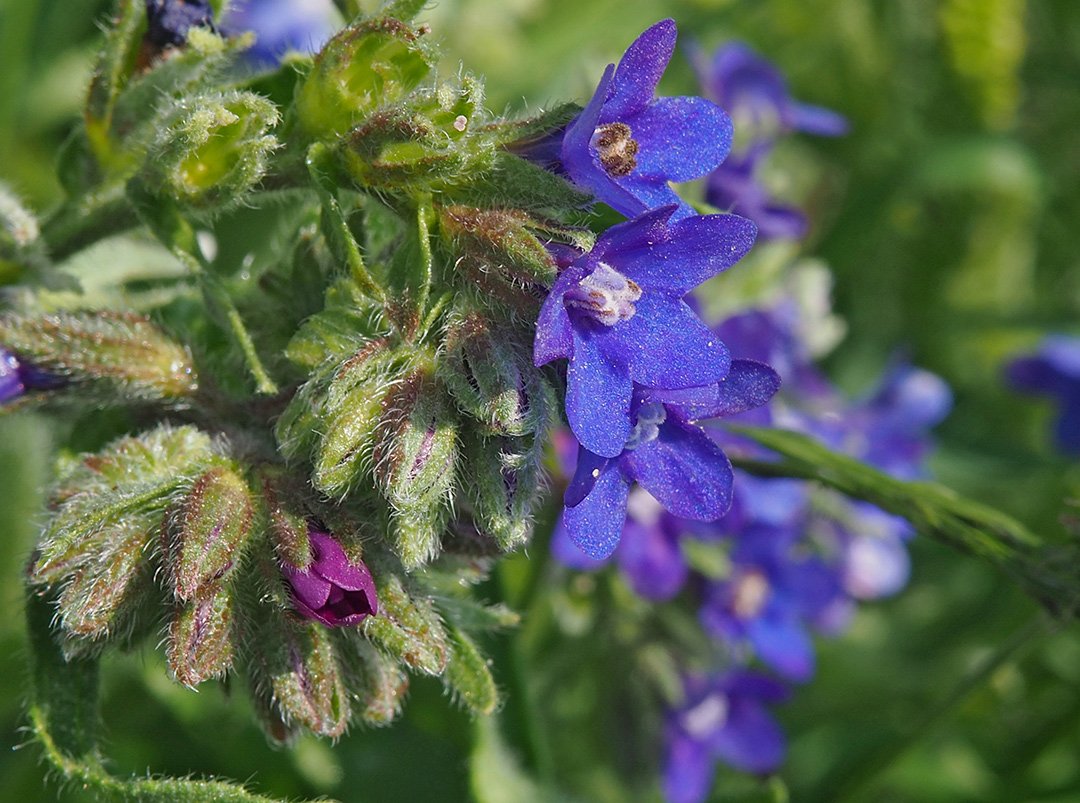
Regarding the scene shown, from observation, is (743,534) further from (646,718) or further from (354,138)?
(354,138)

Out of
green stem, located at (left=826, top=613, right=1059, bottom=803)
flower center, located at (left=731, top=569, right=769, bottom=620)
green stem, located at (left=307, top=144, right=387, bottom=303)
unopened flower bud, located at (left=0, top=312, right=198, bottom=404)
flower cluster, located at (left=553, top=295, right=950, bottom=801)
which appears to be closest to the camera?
green stem, located at (left=307, top=144, right=387, bottom=303)

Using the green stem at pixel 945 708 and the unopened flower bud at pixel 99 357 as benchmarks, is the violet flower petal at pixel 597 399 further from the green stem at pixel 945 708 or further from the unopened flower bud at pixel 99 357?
the green stem at pixel 945 708

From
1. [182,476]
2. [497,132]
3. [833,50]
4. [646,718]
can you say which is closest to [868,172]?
[833,50]

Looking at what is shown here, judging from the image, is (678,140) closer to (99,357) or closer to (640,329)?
(640,329)

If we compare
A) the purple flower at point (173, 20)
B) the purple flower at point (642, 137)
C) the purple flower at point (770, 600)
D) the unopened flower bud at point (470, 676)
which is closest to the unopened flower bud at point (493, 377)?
the purple flower at point (642, 137)

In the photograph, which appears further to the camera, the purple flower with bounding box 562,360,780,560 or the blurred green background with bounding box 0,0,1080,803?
the blurred green background with bounding box 0,0,1080,803

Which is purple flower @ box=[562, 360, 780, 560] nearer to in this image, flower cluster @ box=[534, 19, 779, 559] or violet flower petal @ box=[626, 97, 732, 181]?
flower cluster @ box=[534, 19, 779, 559]

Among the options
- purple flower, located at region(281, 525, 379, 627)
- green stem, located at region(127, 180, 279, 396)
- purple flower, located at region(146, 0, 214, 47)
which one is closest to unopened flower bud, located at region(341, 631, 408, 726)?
purple flower, located at region(281, 525, 379, 627)
